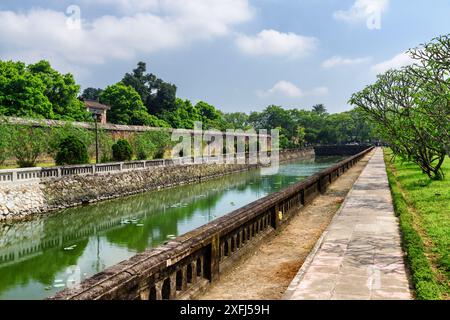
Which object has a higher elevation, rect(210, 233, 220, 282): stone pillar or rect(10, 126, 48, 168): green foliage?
rect(10, 126, 48, 168): green foliage

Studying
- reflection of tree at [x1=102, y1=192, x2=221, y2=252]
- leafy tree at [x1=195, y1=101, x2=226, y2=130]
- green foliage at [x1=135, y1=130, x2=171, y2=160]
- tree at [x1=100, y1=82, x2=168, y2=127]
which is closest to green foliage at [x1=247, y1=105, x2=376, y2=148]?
leafy tree at [x1=195, y1=101, x2=226, y2=130]

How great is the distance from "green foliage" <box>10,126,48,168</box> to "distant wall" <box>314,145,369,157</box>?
7622cm

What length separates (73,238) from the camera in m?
16.6

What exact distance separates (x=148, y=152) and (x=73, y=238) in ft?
81.9

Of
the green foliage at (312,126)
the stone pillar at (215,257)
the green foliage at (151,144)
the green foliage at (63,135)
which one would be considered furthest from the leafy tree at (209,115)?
the stone pillar at (215,257)

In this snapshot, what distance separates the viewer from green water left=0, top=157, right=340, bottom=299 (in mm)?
11938

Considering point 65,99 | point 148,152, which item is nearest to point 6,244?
point 148,152

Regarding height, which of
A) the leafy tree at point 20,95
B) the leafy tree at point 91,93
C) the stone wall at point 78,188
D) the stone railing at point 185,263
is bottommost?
the stone wall at point 78,188

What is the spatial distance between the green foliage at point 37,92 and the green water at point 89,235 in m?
19.3

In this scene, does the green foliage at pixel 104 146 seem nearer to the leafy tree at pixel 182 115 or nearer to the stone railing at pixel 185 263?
the stone railing at pixel 185 263

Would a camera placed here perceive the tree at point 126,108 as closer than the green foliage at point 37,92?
No

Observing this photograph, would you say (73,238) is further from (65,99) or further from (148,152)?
(65,99)

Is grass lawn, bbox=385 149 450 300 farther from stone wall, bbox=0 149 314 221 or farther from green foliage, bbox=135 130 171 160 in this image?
green foliage, bbox=135 130 171 160

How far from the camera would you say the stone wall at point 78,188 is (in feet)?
62.0
